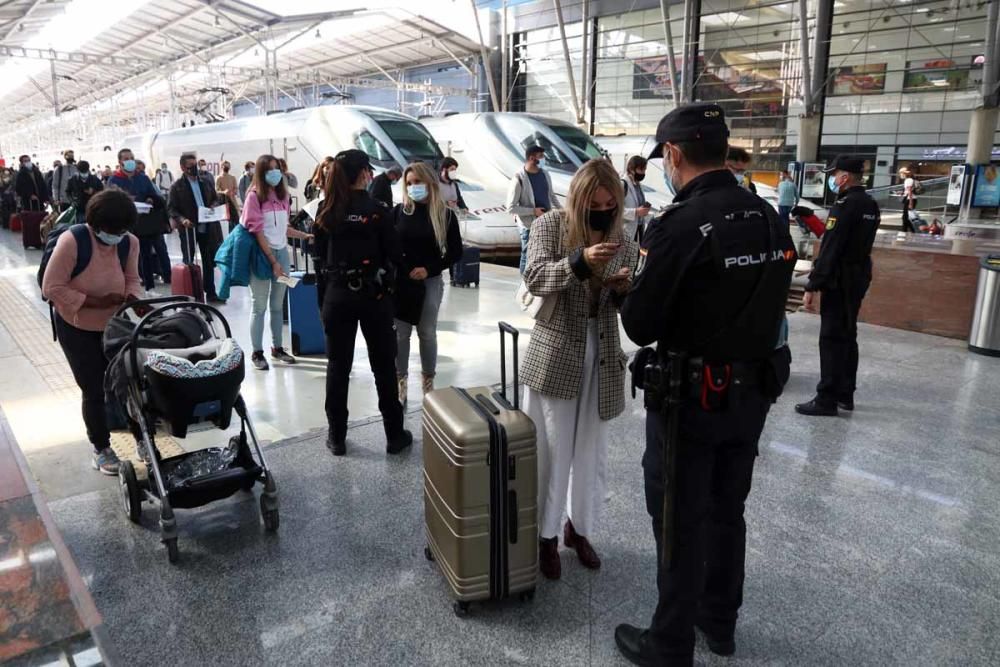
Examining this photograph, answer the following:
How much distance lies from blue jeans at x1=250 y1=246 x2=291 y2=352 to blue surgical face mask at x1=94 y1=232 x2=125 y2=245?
2.05m

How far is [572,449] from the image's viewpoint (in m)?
2.70

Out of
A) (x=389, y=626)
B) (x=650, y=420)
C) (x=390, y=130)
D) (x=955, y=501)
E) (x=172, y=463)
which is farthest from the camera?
(x=390, y=130)

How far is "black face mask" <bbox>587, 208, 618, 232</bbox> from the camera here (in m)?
2.55

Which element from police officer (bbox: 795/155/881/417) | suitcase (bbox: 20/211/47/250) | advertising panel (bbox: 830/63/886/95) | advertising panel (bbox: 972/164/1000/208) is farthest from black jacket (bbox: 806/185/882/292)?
advertising panel (bbox: 830/63/886/95)

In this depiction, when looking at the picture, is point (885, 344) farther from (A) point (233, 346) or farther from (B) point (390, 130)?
(B) point (390, 130)

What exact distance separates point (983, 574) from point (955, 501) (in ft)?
2.27

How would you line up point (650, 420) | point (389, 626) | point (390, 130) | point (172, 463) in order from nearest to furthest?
point (650, 420), point (389, 626), point (172, 463), point (390, 130)

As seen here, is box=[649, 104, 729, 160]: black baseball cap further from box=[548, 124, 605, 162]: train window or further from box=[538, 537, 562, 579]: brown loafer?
box=[548, 124, 605, 162]: train window

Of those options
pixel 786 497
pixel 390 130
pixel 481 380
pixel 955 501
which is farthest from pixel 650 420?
pixel 390 130

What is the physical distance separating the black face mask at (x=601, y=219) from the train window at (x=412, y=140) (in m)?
10.4

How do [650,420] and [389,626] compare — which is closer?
[650,420]

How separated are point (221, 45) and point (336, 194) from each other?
24.4 m

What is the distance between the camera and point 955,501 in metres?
3.36

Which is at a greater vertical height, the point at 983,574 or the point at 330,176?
the point at 330,176
